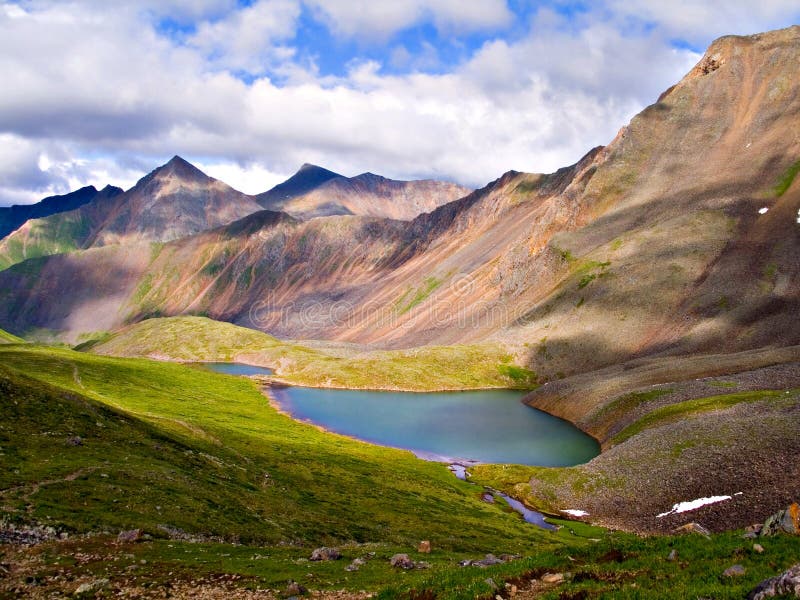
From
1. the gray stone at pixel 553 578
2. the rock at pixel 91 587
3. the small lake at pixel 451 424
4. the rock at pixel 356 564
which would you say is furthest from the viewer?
the small lake at pixel 451 424

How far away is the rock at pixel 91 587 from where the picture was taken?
2423 centimetres

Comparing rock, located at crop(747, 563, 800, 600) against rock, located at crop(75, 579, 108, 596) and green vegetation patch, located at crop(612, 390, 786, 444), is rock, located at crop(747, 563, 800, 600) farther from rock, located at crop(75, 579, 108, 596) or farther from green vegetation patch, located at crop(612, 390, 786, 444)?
green vegetation patch, located at crop(612, 390, 786, 444)

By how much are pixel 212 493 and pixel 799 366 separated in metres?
95.2

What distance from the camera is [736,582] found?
57.0ft

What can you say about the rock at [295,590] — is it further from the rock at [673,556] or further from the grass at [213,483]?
the rock at [673,556]

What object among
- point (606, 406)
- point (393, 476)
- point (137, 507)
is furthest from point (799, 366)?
point (137, 507)

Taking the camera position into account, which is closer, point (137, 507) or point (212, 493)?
point (137, 507)

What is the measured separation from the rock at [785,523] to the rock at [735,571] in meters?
4.77

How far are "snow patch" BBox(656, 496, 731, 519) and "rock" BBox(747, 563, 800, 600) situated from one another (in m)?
49.1

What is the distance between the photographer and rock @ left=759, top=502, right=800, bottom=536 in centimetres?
2150

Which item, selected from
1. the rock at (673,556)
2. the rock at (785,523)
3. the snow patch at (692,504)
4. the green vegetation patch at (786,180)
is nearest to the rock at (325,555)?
the rock at (673,556)

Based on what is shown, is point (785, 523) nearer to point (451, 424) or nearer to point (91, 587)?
point (91, 587)

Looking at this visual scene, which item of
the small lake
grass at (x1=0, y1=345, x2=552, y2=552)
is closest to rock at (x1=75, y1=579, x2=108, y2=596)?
grass at (x1=0, y1=345, x2=552, y2=552)

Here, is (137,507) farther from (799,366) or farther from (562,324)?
(562,324)
